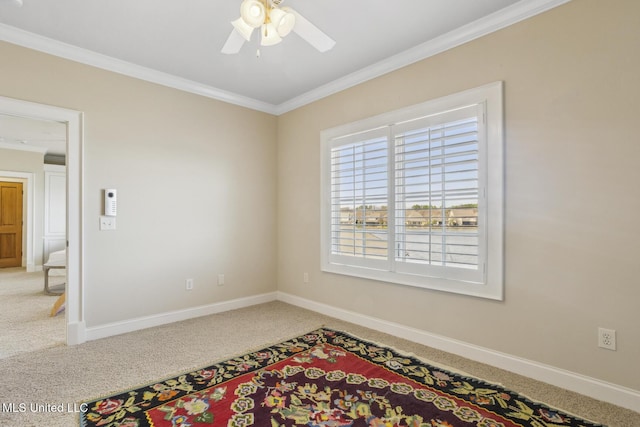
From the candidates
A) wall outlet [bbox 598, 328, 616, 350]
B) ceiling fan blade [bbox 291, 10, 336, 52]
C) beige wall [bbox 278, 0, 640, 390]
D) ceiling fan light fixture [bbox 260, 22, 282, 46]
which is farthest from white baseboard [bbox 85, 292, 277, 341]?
wall outlet [bbox 598, 328, 616, 350]

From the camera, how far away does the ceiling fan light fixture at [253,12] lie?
1.72m

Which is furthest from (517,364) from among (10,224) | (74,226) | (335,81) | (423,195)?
(10,224)

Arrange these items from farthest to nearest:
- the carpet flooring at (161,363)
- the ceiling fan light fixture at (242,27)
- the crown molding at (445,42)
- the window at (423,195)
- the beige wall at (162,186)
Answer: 1. the beige wall at (162,186)
2. the window at (423,195)
3. the crown molding at (445,42)
4. the carpet flooring at (161,363)
5. the ceiling fan light fixture at (242,27)

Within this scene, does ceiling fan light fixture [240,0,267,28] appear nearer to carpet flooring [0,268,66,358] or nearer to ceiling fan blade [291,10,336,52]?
ceiling fan blade [291,10,336,52]

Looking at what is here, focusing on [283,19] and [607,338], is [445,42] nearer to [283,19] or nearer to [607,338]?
[283,19]

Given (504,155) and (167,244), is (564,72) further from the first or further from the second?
(167,244)

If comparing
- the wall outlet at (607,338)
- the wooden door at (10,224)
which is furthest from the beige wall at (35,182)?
the wall outlet at (607,338)

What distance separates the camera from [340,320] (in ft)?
12.0

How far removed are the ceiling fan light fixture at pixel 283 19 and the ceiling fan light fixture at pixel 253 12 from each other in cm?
6

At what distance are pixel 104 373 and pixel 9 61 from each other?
2.65 metres

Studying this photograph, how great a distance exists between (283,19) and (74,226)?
264 cm

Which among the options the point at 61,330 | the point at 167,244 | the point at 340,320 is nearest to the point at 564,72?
the point at 340,320

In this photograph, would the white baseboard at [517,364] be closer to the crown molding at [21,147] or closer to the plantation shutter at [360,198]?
the plantation shutter at [360,198]

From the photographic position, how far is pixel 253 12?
175 centimetres
